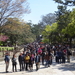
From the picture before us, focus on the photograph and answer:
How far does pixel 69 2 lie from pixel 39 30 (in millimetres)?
74353

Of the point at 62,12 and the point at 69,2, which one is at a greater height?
the point at 62,12

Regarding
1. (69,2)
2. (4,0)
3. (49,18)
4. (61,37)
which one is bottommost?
(61,37)

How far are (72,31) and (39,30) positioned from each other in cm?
6551

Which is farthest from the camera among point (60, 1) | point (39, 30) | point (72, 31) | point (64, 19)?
point (39, 30)

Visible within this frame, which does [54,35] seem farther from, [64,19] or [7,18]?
[7,18]

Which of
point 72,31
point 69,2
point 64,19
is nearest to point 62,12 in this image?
point 64,19

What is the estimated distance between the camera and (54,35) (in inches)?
1897

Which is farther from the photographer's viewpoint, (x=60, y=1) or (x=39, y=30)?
(x=39, y=30)

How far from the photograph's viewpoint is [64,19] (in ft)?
136

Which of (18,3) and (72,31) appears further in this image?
(72,31)

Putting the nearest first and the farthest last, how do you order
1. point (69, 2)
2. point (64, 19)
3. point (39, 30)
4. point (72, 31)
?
point (69, 2) < point (72, 31) < point (64, 19) < point (39, 30)

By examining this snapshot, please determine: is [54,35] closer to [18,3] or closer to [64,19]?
[64,19]

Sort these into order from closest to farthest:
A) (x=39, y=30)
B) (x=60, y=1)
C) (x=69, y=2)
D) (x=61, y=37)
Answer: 1. (x=69, y=2)
2. (x=60, y=1)
3. (x=61, y=37)
4. (x=39, y=30)

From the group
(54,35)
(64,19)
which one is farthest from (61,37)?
(64,19)
